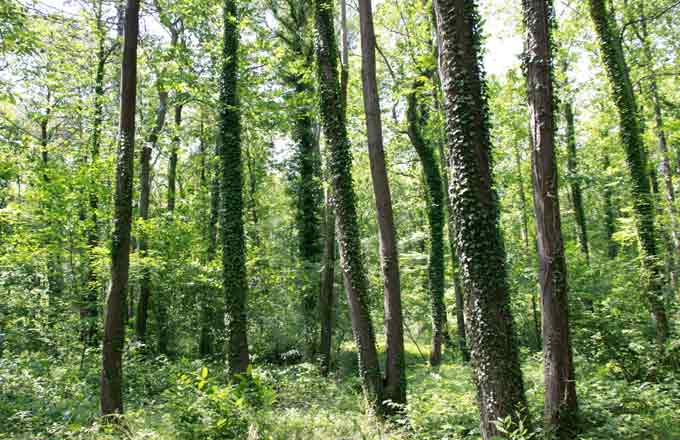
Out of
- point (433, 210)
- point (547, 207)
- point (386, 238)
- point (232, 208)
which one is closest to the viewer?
point (547, 207)

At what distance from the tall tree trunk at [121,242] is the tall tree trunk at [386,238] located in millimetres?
4381

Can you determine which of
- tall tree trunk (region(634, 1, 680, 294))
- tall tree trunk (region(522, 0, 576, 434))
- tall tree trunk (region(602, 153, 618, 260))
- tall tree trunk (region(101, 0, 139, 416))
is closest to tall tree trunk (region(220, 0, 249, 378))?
tall tree trunk (region(101, 0, 139, 416))

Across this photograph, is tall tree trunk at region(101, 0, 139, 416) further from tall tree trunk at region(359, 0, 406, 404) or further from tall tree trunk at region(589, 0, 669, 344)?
tall tree trunk at region(589, 0, 669, 344)

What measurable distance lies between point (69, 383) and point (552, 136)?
37.2 ft

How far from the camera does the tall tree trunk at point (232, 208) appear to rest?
34.2ft

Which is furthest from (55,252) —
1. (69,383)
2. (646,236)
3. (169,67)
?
(646,236)

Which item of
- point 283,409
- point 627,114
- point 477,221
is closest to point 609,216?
point 627,114

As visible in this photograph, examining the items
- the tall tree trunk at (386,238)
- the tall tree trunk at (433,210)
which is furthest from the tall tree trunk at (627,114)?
the tall tree trunk at (433,210)

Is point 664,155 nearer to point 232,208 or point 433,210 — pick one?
point 433,210

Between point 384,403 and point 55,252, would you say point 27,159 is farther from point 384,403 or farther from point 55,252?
point 384,403

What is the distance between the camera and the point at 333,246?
12.6 m

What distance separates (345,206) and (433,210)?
8.86m

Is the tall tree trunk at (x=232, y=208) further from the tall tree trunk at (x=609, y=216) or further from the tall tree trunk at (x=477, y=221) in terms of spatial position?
the tall tree trunk at (x=609, y=216)

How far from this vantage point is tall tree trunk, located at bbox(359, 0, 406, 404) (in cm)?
768
